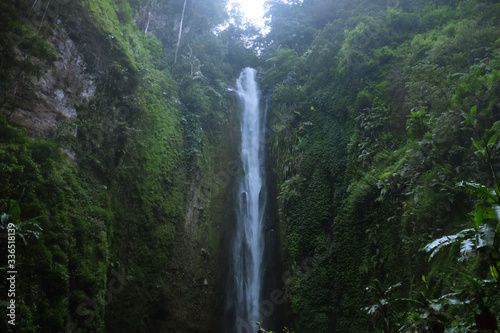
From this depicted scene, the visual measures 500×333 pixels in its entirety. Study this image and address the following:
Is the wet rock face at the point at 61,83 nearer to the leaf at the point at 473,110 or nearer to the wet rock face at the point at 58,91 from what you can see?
the wet rock face at the point at 58,91

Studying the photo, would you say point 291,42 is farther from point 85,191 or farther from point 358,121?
point 85,191

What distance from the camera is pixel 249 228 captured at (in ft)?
43.4

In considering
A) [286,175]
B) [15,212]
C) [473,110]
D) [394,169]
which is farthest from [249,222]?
[15,212]

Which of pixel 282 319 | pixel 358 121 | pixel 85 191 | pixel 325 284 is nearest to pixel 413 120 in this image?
pixel 358 121

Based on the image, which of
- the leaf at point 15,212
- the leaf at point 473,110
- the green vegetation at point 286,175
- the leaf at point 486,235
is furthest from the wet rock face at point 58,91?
the leaf at point 473,110

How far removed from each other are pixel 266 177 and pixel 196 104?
4.96 m

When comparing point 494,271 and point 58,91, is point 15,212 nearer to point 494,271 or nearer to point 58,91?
point 58,91

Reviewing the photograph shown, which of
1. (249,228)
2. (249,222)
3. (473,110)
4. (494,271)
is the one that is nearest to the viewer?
(494,271)

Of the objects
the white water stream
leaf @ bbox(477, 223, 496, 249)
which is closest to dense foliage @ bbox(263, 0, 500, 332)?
leaf @ bbox(477, 223, 496, 249)

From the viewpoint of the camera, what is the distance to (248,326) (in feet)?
35.9

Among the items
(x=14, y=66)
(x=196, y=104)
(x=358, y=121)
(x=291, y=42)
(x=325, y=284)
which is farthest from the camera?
(x=291, y=42)

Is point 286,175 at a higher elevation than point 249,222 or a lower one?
higher

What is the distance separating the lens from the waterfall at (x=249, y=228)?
11.3 m

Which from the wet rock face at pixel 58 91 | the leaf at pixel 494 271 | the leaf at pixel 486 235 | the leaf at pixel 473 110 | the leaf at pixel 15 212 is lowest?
the leaf at pixel 494 271
